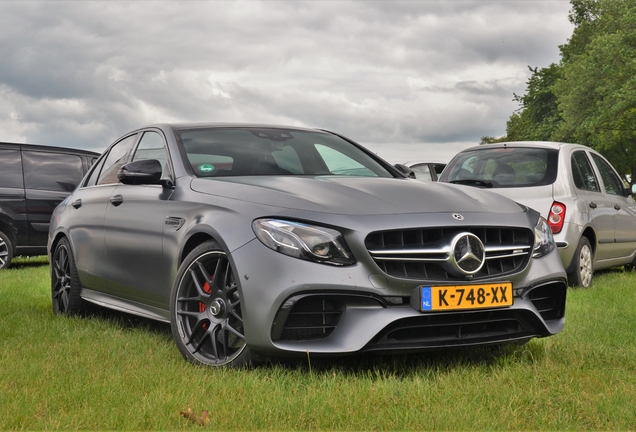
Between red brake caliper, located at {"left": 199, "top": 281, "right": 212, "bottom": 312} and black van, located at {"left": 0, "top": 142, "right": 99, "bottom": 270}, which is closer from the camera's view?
red brake caliper, located at {"left": 199, "top": 281, "right": 212, "bottom": 312}

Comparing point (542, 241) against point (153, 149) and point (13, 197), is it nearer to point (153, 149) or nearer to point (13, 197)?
point (153, 149)

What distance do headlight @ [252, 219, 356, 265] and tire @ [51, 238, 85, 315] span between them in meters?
3.28

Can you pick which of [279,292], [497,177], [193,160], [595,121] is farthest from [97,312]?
[595,121]

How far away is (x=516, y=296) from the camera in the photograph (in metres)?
4.81

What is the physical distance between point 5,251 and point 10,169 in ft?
4.26

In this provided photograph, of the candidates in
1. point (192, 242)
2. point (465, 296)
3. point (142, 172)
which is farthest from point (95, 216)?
point (465, 296)

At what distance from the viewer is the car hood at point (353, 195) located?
180 inches

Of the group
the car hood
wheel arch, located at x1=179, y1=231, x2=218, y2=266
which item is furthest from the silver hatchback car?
wheel arch, located at x1=179, y1=231, x2=218, y2=266

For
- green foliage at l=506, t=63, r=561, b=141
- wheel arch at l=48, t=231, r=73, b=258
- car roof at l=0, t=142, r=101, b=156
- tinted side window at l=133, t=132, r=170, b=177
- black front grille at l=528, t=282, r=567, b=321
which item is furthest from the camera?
green foliage at l=506, t=63, r=561, b=141

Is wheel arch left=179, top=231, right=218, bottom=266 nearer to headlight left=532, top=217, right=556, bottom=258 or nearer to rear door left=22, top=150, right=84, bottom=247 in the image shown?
headlight left=532, top=217, right=556, bottom=258

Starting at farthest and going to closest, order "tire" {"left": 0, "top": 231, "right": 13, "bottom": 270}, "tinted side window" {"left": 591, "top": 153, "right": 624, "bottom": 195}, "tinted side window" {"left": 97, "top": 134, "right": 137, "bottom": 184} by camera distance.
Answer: "tire" {"left": 0, "top": 231, "right": 13, "bottom": 270}
"tinted side window" {"left": 591, "top": 153, "right": 624, "bottom": 195}
"tinted side window" {"left": 97, "top": 134, "right": 137, "bottom": 184}

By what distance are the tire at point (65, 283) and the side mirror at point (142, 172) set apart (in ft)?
6.28

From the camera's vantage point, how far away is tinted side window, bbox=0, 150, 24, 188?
1359 centimetres

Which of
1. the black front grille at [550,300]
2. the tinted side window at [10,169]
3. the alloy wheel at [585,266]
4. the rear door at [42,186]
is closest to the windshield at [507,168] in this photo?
the alloy wheel at [585,266]
